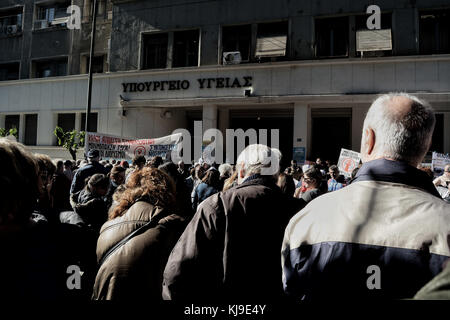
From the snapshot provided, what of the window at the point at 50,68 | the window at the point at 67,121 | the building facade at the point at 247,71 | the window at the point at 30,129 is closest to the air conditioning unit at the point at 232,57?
the building facade at the point at 247,71

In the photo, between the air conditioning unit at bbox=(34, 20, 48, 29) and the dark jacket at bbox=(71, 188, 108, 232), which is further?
the air conditioning unit at bbox=(34, 20, 48, 29)

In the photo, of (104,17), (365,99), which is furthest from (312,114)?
(104,17)

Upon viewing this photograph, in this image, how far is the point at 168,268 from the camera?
225 cm

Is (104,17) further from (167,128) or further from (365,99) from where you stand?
(365,99)

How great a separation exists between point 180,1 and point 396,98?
17.7 metres

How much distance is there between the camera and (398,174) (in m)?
1.56

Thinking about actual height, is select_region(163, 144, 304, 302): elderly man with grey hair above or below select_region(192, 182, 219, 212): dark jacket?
below

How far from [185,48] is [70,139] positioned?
273 inches

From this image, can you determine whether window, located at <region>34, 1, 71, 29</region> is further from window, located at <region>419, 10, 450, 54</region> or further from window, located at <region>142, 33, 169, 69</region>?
window, located at <region>419, 10, 450, 54</region>

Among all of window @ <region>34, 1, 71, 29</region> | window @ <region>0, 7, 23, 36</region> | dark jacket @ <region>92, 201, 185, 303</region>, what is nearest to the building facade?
window @ <region>34, 1, 71, 29</region>

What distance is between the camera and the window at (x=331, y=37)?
50.9 feet

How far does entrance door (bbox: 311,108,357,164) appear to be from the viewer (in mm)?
16781

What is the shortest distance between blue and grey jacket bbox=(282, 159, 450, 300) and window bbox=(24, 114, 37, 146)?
2182 cm

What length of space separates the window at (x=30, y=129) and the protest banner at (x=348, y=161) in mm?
17246
